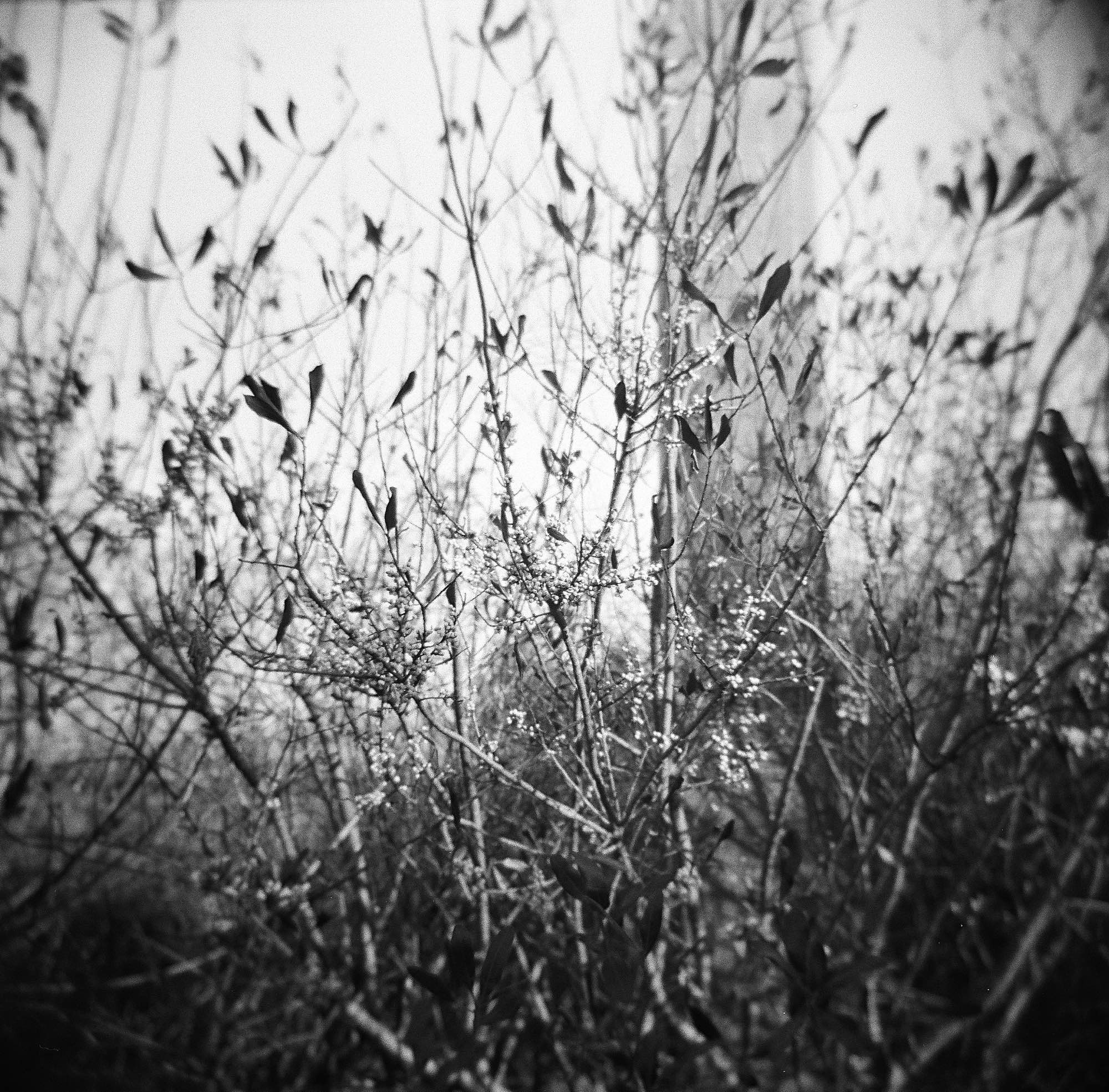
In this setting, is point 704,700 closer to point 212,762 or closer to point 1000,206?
point 1000,206

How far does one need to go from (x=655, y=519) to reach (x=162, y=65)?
59.7 inches

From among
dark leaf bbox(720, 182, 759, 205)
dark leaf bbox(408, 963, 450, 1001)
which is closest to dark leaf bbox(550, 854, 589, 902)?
dark leaf bbox(408, 963, 450, 1001)

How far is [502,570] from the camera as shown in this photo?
1205 millimetres

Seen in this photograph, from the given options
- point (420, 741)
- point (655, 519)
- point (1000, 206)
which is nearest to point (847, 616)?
point (655, 519)

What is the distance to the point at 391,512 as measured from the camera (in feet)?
3.83

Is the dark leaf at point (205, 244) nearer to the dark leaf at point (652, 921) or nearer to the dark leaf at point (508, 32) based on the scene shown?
the dark leaf at point (508, 32)

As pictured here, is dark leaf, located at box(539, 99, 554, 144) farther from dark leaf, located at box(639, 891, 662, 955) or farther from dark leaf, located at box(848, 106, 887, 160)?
dark leaf, located at box(639, 891, 662, 955)

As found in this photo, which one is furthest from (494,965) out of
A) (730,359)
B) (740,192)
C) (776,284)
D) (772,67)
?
(772,67)

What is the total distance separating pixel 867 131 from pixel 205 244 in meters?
1.37

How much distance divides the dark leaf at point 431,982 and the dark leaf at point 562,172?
1.52m

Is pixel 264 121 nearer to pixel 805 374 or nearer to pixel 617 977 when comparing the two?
pixel 805 374

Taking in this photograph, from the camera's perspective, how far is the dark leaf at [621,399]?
4.02 ft

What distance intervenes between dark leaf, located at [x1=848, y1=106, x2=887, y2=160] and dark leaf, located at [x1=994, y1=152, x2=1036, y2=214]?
301 mm

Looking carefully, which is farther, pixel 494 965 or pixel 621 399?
pixel 621 399
